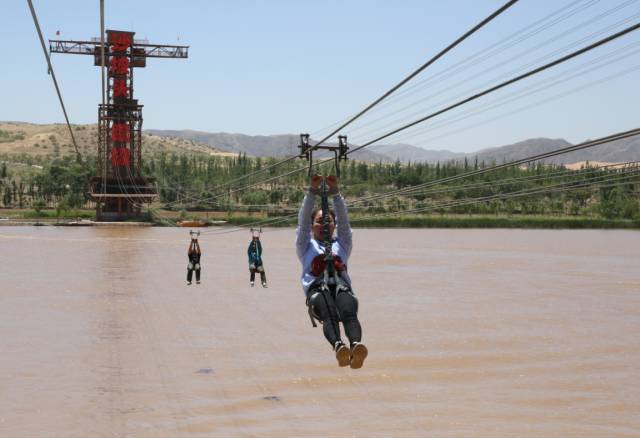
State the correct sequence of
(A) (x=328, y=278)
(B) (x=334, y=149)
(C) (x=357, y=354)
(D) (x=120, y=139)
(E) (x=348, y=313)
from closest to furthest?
1. (C) (x=357, y=354)
2. (E) (x=348, y=313)
3. (A) (x=328, y=278)
4. (B) (x=334, y=149)
5. (D) (x=120, y=139)

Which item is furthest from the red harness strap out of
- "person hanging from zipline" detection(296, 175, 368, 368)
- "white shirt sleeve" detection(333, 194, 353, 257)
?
"white shirt sleeve" detection(333, 194, 353, 257)

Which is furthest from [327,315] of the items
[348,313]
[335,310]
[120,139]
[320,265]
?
[120,139]

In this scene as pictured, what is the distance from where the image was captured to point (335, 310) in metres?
9.95

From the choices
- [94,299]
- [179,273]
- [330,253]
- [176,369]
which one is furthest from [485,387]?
[179,273]

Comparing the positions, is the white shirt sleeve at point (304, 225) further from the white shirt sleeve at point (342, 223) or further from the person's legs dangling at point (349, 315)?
the person's legs dangling at point (349, 315)

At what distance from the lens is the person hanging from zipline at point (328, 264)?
9695 millimetres

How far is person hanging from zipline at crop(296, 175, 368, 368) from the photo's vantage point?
9.70 m

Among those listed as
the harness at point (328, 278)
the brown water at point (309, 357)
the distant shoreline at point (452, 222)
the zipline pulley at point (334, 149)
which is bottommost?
the brown water at point (309, 357)

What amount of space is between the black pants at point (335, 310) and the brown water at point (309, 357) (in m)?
5.90

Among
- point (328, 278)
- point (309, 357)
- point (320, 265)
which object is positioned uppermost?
point (320, 265)

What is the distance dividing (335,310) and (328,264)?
53 centimetres

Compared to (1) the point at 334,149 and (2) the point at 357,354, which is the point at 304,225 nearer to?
(2) the point at 357,354

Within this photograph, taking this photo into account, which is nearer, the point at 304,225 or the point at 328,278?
the point at 328,278

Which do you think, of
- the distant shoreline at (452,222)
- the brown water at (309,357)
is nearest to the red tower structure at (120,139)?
the distant shoreline at (452,222)
